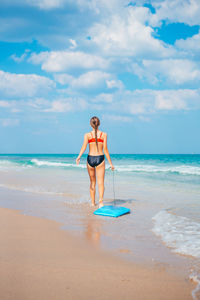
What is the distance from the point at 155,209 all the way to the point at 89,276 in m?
4.02

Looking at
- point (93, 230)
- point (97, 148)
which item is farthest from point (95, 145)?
point (93, 230)

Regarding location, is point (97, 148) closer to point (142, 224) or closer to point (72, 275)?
point (142, 224)

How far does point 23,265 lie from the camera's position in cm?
302

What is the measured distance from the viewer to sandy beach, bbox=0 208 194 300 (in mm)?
2498

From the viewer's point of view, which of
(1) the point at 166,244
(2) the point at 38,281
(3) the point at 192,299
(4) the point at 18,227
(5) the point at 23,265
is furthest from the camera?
(4) the point at 18,227

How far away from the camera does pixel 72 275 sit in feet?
9.31

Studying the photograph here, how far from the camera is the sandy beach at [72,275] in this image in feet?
8.20

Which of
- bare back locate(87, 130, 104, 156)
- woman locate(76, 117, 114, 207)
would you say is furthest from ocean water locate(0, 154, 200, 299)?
bare back locate(87, 130, 104, 156)

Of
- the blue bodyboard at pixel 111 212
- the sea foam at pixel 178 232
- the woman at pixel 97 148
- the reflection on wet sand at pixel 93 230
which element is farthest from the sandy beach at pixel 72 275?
the woman at pixel 97 148

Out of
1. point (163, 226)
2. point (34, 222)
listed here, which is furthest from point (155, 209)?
point (34, 222)

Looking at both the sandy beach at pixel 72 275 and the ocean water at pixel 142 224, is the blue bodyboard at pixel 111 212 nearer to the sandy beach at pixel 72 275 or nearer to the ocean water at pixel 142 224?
the ocean water at pixel 142 224

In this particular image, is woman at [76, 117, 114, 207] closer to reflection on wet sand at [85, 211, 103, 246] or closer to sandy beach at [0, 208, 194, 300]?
→ reflection on wet sand at [85, 211, 103, 246]

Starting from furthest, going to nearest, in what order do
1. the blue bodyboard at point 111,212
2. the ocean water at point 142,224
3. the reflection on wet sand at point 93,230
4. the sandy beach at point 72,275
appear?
1. the blue bodyboard at point 111,212
2. the reflection on wet sand at point 93,230
3. the ocean water at point 142,224
4. the sandy beach at point 72,275

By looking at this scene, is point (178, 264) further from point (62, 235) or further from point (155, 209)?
point (155, 209)
